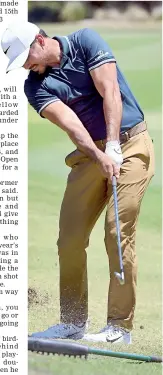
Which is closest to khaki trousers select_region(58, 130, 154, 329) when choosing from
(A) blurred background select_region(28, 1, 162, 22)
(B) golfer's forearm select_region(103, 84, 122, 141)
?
(B) golfer's forearm select_region(103, 84, 122, 141)

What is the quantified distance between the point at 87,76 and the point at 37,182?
336 centimetres

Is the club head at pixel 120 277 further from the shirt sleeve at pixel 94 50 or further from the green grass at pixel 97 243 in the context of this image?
the shirt sleeve at pixel 94 50

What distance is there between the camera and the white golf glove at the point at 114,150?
448cm

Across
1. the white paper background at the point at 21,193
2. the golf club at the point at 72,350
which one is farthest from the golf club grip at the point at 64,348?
the white paper background at the point at 21,193

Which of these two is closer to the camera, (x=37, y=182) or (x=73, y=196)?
(x=73, y=196)

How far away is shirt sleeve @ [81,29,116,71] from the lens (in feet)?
14.7

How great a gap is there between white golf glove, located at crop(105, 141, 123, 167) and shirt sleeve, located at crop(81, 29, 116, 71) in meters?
0.33

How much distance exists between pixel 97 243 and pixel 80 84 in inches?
91.2

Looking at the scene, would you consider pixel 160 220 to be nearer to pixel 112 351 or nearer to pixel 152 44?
pixel 112 351

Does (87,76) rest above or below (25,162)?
above


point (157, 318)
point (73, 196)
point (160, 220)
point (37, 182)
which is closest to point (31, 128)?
point (37, 182)

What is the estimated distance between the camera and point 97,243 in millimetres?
6730

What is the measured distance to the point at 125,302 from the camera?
185 inches

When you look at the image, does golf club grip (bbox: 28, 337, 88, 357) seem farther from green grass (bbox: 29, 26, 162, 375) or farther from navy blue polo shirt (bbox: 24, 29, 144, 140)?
navy blue polo shirt (bbox: 24, 29, 144, 140)
